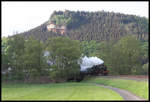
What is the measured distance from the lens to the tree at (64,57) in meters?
33.5

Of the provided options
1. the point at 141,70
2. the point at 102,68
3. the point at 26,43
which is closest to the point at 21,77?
the point at 26,43

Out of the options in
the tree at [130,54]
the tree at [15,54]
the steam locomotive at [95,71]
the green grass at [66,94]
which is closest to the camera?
the green grass at [66,94]

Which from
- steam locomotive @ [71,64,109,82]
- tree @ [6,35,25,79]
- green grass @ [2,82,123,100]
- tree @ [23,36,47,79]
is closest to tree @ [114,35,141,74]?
steam locomotive @ [71,64,109,82]

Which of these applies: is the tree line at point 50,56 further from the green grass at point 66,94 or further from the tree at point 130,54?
the green grass at point 66,94

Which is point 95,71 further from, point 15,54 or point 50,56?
point 15,54

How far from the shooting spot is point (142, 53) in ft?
119

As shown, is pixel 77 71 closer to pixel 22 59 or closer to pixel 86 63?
pixel 86 63

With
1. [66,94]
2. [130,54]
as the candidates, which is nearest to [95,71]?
[130,54]

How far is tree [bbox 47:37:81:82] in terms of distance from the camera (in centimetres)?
3347

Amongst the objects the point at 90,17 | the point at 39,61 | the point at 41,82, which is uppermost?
the point at 90,17

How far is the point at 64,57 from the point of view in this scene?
113ft

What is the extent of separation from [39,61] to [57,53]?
10.2 feet

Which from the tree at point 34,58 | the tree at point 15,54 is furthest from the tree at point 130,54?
the tree at point 15,54

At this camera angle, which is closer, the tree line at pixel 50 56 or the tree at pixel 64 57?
the tree line at pixel 50 56
